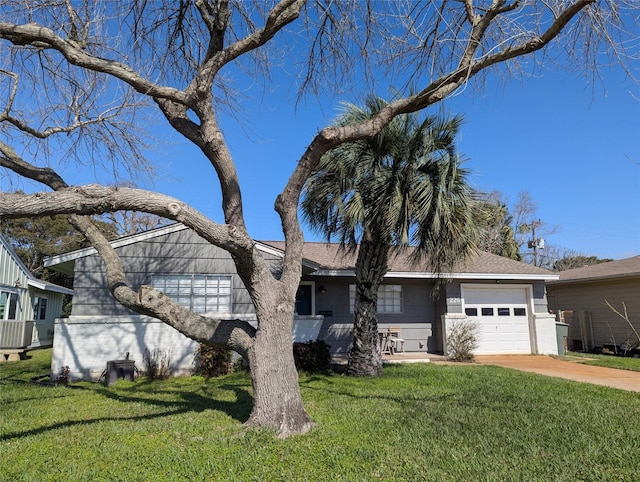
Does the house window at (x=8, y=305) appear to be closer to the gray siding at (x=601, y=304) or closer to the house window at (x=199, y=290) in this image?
the house window at (x=199, y=290)

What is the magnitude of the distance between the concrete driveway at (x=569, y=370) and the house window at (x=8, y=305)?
17.7 m

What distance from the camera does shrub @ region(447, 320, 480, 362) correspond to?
1313cm

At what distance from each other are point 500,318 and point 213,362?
9.91 metres

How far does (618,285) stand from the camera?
15.8 m

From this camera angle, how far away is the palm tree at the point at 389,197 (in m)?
9.15

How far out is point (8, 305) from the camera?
1789cm

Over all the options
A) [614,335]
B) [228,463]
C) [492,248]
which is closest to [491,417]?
[228,463]

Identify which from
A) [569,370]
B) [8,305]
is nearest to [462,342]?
[569,370]

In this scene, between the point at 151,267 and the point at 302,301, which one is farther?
the point at 302,301

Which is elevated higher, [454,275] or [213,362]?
[454,275]

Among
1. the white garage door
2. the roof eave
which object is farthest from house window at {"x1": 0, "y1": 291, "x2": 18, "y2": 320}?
the white garage door

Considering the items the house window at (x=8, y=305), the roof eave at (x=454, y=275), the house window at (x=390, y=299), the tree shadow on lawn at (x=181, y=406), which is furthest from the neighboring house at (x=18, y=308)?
the house window at (x=390, y=299)

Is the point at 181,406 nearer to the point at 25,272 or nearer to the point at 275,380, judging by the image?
the point at 275,380

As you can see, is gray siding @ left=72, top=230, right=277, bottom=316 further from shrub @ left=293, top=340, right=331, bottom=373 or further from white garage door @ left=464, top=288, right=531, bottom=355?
white garage door @ left=464, top=288, right=531, bottom=355
